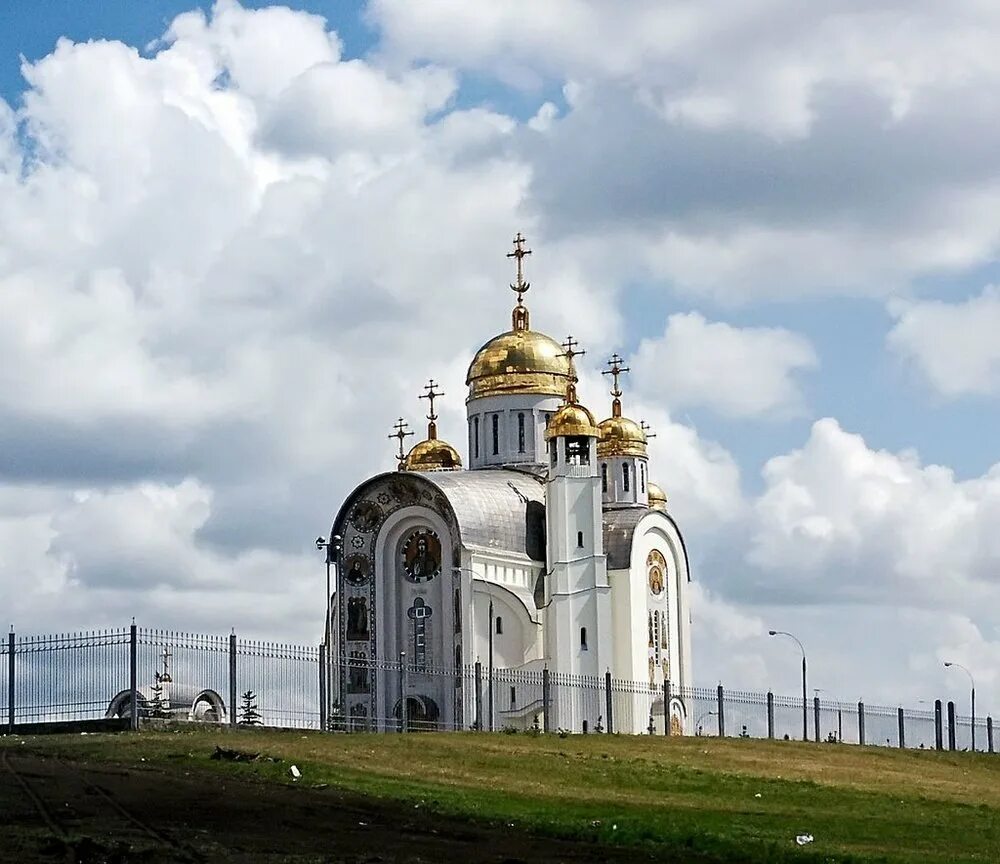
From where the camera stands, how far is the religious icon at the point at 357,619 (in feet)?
210

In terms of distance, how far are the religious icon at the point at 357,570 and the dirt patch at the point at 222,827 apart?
3533cm

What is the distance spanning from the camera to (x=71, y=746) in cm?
3397

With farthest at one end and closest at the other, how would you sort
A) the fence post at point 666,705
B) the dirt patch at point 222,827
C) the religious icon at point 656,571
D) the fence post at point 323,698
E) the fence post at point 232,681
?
the religious icon at point 656,571
the fence post at point 666,705
the fence post at point 323,698
the fence post at point 232,681
the dirt patch at point 222,827

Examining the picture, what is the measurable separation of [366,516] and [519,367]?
936 centimetres

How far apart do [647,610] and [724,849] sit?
44429 mm

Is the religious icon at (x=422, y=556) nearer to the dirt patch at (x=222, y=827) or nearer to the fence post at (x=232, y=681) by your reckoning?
the fence post at (x=232, y=681)

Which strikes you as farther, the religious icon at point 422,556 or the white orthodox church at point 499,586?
the religious icon at point 422,556

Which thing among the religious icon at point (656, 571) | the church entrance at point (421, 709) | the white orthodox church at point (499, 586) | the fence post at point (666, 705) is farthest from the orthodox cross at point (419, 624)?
the religious icon at point (656, 571)

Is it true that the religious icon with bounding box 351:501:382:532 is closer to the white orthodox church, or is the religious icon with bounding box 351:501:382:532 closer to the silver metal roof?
the white orthodox church

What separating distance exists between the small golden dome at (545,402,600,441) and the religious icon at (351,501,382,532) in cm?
629

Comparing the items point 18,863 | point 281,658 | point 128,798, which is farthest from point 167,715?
point 18,863

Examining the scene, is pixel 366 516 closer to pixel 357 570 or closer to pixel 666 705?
pixel 357 570

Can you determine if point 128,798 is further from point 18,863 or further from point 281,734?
point 281,734

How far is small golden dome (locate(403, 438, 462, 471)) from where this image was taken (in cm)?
7244
